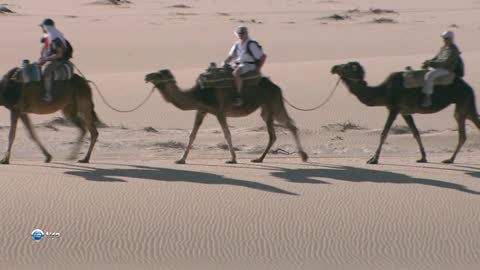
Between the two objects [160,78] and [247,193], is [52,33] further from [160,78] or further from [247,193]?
[247,193]

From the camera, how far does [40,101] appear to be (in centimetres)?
1608

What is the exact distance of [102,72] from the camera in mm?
30875

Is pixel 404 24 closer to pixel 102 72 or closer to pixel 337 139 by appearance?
pixel 102 72

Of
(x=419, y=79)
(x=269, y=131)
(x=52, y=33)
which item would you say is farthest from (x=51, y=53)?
(x=419, y=79)

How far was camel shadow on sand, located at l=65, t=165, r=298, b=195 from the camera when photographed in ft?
48.3

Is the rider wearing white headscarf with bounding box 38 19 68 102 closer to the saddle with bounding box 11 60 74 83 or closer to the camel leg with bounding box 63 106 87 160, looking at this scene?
the saddle with bounding box 11 60 74 83

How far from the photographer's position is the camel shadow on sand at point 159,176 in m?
14.7

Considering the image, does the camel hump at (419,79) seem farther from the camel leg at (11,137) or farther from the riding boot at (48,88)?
the camel leg at (11,137)

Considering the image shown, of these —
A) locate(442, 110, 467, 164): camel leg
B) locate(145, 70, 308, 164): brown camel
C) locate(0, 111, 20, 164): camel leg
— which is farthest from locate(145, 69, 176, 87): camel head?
locate(442, 110, 467, 164): camel leg

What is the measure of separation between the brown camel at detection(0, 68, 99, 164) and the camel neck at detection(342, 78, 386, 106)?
3.57m

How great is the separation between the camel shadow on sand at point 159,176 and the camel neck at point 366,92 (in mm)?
2462

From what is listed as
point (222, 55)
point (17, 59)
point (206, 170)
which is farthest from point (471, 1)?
point (206, 170)

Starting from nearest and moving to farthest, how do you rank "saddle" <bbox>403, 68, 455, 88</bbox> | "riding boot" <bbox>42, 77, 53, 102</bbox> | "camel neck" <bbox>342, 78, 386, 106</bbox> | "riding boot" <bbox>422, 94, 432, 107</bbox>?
"riding boot" <bbox>42, 77, 53, 102</bbox>, "saddle" <bbox>403, 68, 455, 88</bbox>, "riding boot" <bbox>422, 94, 432, 107</bbox>, "camel neck" <bbox>342, 78, 386, 106</bbox>

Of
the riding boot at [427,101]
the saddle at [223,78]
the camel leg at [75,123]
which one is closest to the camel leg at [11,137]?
the camel leg at [75,123]
